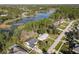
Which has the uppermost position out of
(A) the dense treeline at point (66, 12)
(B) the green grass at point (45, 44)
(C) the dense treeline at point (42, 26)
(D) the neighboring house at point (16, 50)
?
(A) the dense treeline at point (66, 12)

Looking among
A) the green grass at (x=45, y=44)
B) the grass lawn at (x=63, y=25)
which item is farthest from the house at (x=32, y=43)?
the grass lawn at (x=63, y=25)

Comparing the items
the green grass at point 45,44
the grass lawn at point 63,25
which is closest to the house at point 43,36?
the green grass at point 45,44

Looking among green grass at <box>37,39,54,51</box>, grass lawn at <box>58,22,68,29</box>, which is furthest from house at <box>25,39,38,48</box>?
grass lawn at <box>58,22,68,29</box>

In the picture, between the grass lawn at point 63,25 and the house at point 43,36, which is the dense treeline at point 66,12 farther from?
the house at point 43,36

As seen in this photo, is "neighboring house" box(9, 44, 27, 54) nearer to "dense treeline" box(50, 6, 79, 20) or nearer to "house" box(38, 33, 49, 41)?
"house" box(38, 33, 49, 41)

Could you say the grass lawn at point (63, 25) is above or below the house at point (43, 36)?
above

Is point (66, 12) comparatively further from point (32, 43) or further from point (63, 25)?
point (32, 43)

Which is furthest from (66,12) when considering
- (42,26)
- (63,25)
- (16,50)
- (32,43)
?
(16,50)

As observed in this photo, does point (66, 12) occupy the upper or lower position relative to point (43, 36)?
upper

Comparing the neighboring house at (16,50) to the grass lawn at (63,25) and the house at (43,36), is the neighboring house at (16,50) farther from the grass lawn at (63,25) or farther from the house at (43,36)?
the grass lawn at (63,25)

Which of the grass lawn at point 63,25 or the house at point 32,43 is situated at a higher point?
the grass lawn at point 63,25

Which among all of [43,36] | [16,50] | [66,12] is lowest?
[16,50]

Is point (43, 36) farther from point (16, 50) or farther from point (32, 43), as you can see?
Answer: point (16, 50)
